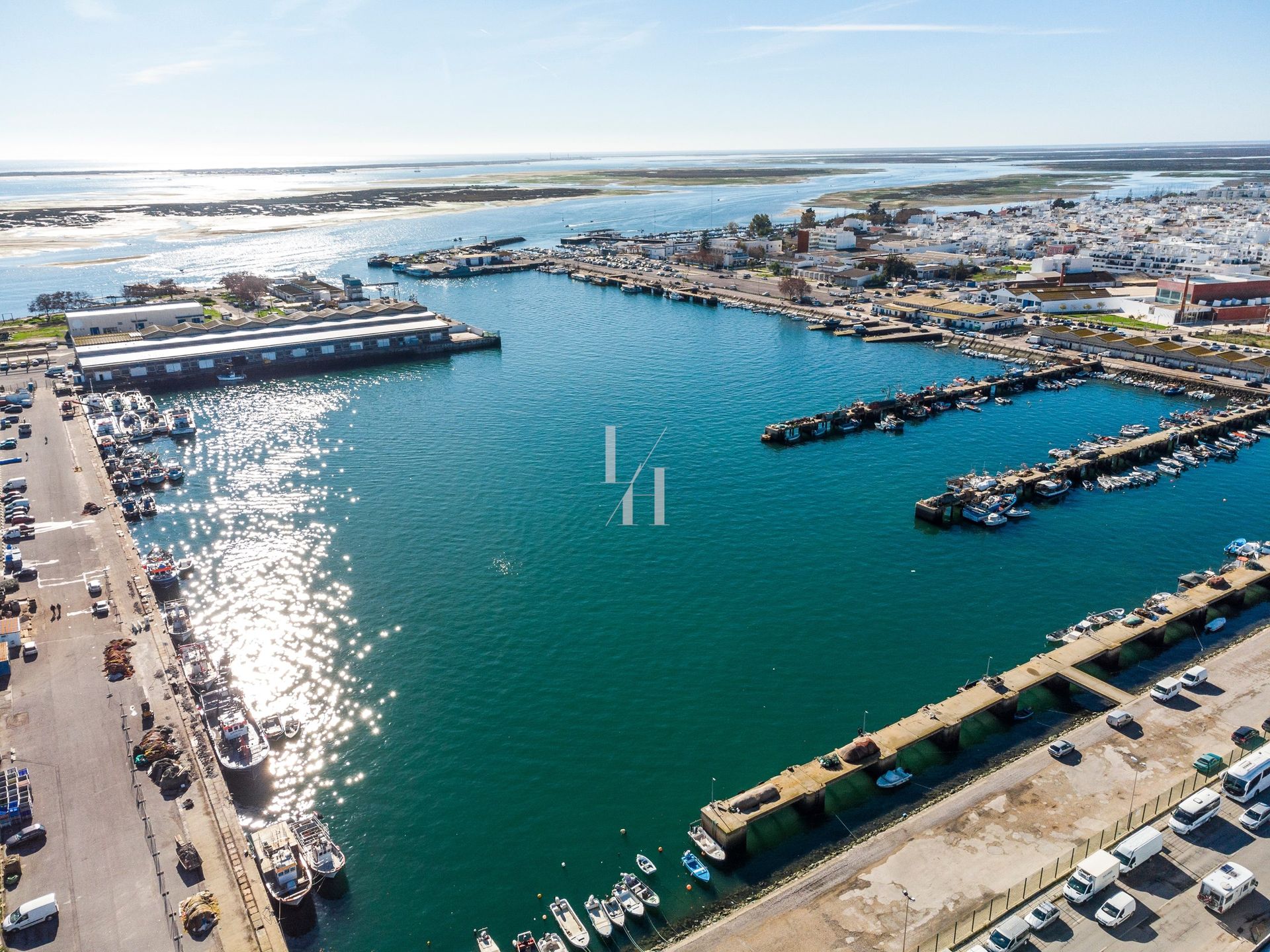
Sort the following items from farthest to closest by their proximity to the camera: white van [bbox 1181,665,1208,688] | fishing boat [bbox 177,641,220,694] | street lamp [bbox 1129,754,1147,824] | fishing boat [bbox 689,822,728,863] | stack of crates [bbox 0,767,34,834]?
fishing boat [bbox 177,641,220,694] < white van [bbox 1181,665,1208,688] < street lamp [bbox 1129,754,1147,824] < fishing boat [bbox 689,822,728,863] < stack of crates [bbox 0,767,34,834]

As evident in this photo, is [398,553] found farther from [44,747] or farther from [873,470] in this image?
[873,470]

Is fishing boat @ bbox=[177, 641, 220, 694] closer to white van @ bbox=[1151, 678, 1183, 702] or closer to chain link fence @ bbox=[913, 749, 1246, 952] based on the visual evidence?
chain link fence @ bbox=[913, 749, 1246, 952]

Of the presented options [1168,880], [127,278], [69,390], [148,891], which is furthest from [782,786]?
[127,278]

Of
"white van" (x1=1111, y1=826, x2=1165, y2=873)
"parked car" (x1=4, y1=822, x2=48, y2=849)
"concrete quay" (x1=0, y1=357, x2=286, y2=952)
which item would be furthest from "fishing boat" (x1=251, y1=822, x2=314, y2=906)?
"white van" (x1=1111, y1=826, x2=1165, y2=873)

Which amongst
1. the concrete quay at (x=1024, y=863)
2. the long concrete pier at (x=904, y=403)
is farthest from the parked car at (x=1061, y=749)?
the long concrete pier at (x=904, y=403)

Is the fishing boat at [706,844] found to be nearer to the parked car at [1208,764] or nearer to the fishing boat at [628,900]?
the fishing boat at [628,900]
